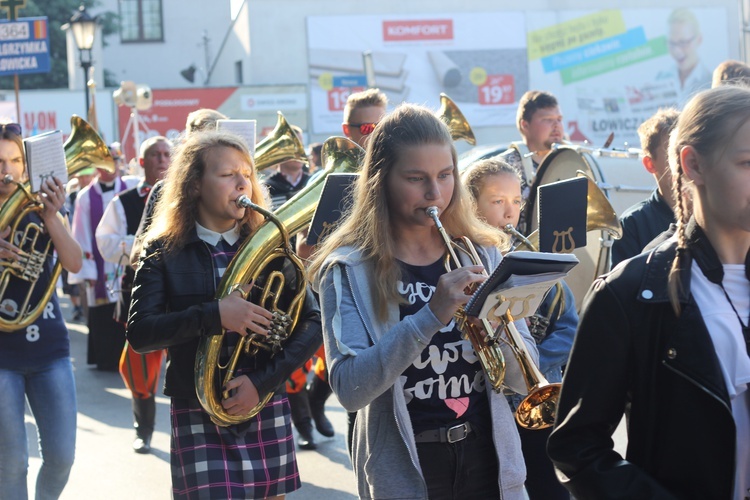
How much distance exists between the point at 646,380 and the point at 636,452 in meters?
0.15

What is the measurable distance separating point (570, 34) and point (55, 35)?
16458 millimetres

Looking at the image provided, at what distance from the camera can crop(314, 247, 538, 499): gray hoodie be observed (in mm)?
2758

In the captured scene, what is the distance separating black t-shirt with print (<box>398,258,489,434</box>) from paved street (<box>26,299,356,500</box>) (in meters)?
3.11

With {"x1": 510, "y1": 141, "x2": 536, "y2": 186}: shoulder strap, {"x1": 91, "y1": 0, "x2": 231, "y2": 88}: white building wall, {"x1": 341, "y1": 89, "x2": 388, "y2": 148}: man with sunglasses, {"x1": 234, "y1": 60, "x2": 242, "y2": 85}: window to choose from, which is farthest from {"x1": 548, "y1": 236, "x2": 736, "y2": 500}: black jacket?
{"x1": 91, "y1": 0, "x2": 231, "y2": 88}: white building wall

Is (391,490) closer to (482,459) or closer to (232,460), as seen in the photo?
(482,459)

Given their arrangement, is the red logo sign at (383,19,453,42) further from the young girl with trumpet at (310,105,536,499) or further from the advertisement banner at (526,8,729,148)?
the young girl with trumpet at (310,105,536,499)

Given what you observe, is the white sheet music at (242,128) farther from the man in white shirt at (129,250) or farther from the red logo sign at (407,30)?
the red logo sign at (407,30)

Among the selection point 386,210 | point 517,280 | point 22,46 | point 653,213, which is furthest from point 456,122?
point 22,46

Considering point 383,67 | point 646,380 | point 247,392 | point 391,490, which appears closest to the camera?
point 646,380

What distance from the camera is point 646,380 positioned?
6.91 feet

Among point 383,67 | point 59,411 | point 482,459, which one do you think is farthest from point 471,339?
point 383,67

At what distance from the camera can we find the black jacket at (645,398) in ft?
6.63

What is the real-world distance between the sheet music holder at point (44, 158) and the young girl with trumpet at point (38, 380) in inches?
1.4

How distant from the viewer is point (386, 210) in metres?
3.02
